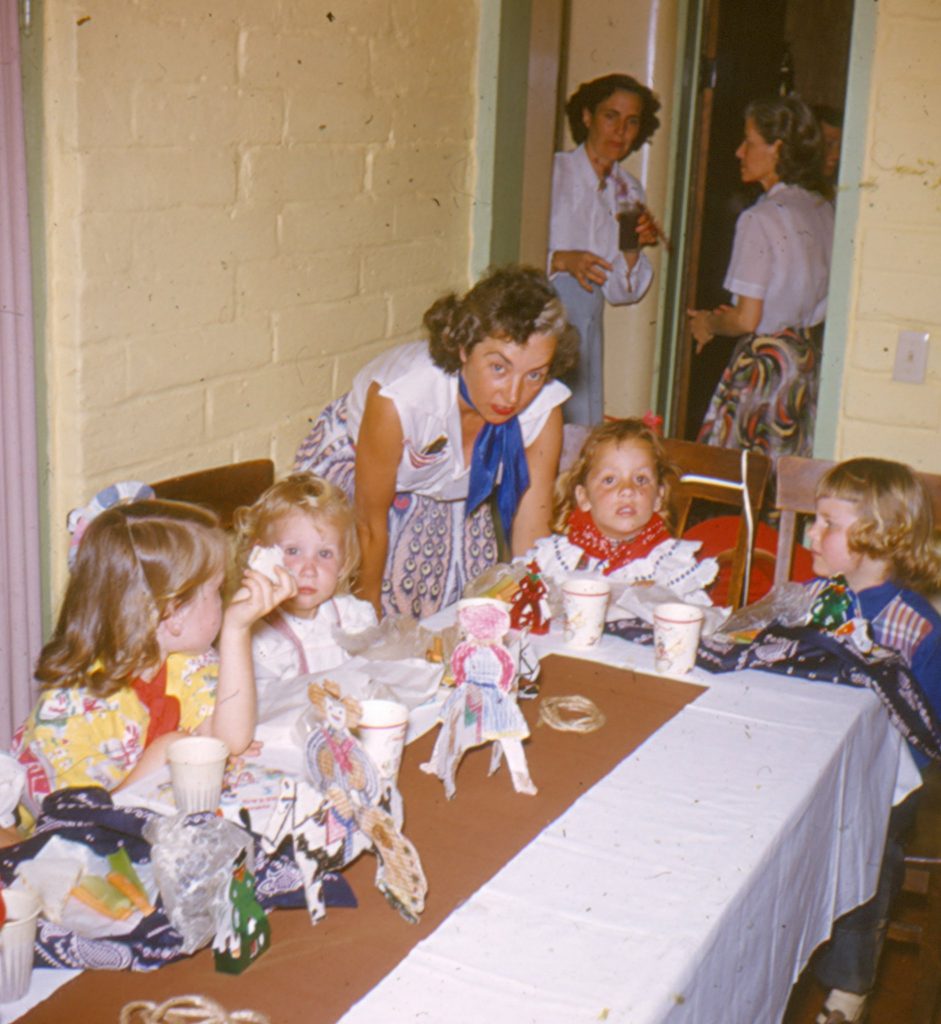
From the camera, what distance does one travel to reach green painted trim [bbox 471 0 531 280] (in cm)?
→ 375

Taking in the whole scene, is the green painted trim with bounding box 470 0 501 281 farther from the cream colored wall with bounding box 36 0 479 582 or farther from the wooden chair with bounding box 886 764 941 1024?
the wooden chair with bounding box 886 764 941 1024

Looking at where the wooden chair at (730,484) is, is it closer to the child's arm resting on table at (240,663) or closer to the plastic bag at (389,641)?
the plastic bag at (389,641)

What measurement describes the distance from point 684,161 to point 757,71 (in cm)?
86

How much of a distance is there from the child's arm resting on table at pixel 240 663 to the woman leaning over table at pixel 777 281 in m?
2.89

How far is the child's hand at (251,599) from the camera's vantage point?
1876mm

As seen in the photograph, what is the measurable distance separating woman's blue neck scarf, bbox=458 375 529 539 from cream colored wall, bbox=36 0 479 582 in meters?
0.56

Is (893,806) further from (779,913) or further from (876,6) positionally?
(876,6)

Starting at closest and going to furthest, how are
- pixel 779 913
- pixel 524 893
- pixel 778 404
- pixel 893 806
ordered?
pixel 524 893
pixel 779 913
pixel 893 806
pixel 778 404

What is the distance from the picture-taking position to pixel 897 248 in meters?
3.31

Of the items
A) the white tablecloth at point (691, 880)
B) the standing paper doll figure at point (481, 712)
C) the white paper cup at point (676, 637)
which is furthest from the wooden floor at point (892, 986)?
the standing paper doll figure at point (481, 712)

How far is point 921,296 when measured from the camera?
10.9 feet

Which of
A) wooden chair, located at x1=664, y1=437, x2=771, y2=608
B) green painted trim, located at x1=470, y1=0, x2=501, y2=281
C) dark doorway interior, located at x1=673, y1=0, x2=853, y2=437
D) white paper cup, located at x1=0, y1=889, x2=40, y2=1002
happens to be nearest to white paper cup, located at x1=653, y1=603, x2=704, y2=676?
wooden chair, located at x1=664, y1=437, x2=771, y2=608

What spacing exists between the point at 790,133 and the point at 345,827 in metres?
3.68

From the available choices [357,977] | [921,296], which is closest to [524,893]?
[357,977]
